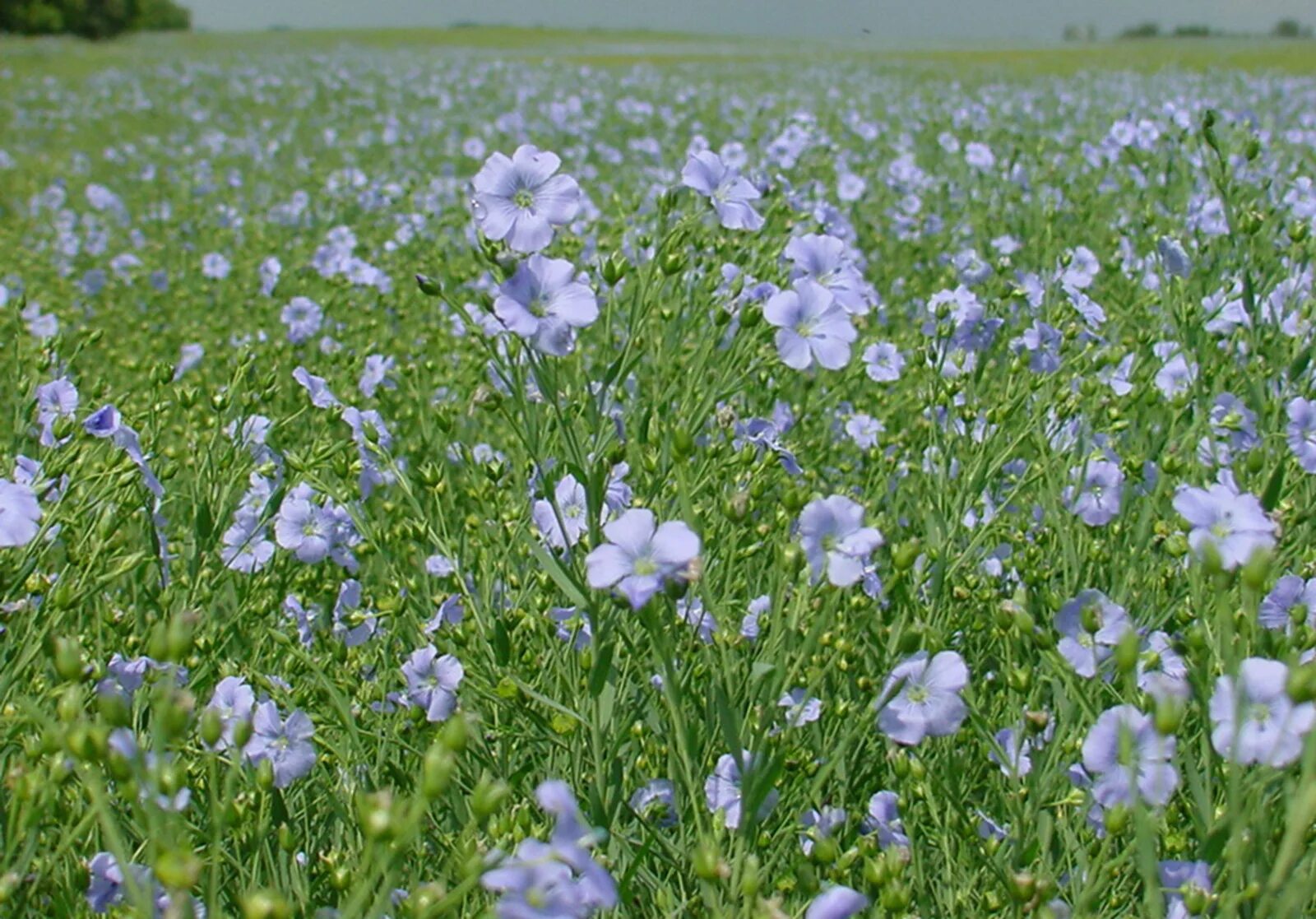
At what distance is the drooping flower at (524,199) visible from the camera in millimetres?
1557

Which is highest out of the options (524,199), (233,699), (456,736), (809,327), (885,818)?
(524,199)

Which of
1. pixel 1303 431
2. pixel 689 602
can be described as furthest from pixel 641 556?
pixel 1303 431

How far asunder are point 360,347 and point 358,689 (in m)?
2.00

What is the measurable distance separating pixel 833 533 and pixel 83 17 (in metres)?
46.7

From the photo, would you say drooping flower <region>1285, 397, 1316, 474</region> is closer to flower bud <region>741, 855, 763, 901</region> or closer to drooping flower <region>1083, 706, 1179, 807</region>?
drooping flower <region>1083, 706, 1179, 807</region>

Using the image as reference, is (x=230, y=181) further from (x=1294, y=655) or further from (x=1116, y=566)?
(x=1294, y=655)

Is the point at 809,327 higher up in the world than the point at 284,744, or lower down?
higher up

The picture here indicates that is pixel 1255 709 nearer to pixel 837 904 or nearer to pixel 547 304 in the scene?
pixel 837 904

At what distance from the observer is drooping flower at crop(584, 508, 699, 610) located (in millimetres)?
1262

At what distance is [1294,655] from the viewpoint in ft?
4.10

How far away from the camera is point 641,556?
4.34 feet

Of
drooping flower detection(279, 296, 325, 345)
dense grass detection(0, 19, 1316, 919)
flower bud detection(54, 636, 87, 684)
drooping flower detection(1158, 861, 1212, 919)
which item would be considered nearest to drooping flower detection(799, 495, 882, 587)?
dense grass detection(0, 19, 1316, 919)

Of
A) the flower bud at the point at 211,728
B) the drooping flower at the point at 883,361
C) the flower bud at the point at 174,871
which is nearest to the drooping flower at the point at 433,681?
the flower bud at the point at 211,728

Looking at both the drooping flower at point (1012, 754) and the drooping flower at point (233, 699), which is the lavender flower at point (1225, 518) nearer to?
the drooping flower at point (1012, 754)
